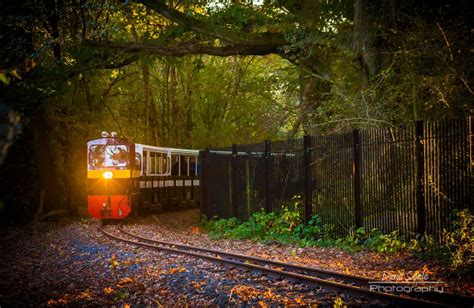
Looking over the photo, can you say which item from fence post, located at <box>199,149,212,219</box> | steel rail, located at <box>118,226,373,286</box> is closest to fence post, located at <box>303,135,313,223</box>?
steel rail, located at <box>118,226,373,286</box>

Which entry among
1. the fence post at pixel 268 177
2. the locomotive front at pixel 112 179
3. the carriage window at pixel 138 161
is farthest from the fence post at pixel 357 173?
the carriage window at pixel 138 161

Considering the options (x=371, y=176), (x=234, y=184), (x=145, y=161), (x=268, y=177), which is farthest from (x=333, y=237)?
(x=145, y=161)

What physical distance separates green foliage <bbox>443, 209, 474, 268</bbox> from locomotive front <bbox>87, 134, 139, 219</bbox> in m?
11.9

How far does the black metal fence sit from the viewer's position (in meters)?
9.16

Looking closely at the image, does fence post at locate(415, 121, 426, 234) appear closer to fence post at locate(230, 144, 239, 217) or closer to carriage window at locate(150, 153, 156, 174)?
fence post at locate(230, 144, 239, 217)

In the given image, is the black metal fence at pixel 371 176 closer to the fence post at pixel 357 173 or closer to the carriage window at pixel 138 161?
the fence post at pixel 357 173

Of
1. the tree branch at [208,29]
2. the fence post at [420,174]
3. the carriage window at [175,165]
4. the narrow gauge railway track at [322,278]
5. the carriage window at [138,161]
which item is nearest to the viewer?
the narrow gauge railway track at [322,278]

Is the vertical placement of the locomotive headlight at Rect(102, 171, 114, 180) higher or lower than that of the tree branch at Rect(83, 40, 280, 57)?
lower

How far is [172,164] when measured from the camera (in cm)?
2256

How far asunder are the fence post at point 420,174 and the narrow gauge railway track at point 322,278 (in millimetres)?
2840

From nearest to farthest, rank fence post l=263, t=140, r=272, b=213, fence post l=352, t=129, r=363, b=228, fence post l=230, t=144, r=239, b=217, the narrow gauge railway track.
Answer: the narrow gauge railway track → fence post l=352, t=129, r=363, b=228 → fence post l=263, t=140, r=272, b=213 → fence post l=230, t=144, r=239, b=217

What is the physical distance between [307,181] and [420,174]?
3565 mm

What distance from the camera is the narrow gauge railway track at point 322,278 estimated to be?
5969mm

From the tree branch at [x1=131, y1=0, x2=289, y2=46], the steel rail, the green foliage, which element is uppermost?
the tree branch at [x1=131, y1=0, x2=289, y2=46]
